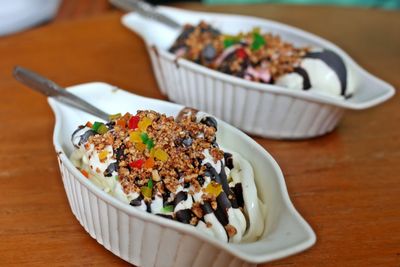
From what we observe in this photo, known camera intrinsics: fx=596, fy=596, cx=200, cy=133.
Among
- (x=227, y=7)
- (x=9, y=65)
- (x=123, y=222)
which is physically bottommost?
(x=9, y=65)

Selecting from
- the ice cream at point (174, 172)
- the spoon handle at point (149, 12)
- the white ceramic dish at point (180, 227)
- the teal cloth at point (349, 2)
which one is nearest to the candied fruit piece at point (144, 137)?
the ice cream at point (174, 172)

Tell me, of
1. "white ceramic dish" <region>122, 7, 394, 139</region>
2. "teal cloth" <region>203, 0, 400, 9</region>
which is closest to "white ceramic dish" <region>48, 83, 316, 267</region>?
"white ceramic dish" <region>122, 7, 394, 139</region>

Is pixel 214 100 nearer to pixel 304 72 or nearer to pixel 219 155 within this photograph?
pixel 304 72

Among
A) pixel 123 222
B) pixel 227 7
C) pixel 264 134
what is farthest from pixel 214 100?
pixel 227 7

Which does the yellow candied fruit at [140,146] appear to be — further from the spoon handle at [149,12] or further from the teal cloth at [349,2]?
the teal cloth at [349,2]

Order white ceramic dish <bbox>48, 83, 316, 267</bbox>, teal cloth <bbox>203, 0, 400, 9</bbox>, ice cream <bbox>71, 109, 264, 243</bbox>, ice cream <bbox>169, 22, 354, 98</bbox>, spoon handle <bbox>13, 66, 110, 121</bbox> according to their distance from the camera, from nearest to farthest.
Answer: white ceramic dish <bbox>48, 83, 316, 267</bbox>, ice cream <bbox>71, 109, 264, 243</bbox>, spoon handle <bbox>13, 66, 110, 121</bbox>, ice cream <bbox>169, 22, 354, 98</bbox>, teal cloth <bbox>203, 0, 400, 9</bbox>

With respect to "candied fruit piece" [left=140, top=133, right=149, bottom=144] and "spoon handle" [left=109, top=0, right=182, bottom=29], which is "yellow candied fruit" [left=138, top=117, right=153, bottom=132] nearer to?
"candied fruit piece" [left=140, top=133, right=149, bottom=144]

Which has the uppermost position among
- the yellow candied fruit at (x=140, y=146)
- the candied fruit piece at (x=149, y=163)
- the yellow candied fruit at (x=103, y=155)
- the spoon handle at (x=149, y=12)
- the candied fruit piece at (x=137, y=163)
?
the yellow candied fruit at (x=140, y=146)
